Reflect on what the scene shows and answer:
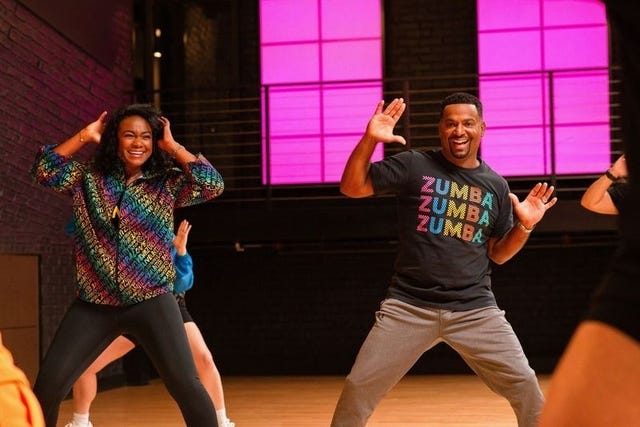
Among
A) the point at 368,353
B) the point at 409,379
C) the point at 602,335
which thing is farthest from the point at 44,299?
the point at 602,335

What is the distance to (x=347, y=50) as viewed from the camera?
9.06 m

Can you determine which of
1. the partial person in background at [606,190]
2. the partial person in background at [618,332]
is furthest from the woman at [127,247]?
the partial person in background at [618,332]

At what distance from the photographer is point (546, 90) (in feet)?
28.4

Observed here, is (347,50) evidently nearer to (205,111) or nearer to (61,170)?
(205,111)

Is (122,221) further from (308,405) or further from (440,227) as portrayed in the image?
(308,405)

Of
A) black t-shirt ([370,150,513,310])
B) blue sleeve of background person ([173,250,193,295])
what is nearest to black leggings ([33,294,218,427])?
black t-shirt ([370,150,513,310])

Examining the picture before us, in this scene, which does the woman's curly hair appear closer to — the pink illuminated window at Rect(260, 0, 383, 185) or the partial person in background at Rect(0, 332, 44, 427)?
the partial person in background at Rect(0, 332, 44, 427)

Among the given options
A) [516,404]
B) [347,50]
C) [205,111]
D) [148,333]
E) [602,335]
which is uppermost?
[347,50]

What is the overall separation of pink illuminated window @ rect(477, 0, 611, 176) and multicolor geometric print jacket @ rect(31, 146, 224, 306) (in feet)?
18.2

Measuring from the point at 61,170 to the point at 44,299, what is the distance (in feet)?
14.0

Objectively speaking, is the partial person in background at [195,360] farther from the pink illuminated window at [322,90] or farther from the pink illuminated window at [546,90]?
the pink illuminated window at [546,90]

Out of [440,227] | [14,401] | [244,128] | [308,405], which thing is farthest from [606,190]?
[244,128]

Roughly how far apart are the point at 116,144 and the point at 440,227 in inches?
51.9

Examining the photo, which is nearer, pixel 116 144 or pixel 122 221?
pixel 122 221
